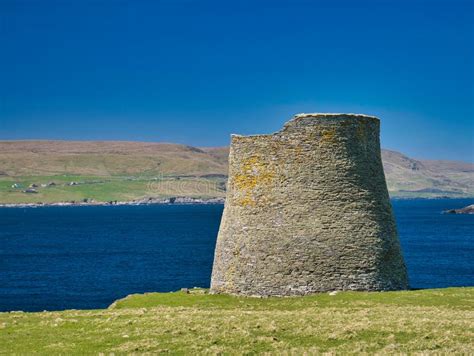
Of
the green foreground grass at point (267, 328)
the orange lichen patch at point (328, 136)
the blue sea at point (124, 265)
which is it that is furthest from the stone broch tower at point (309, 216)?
the blue sea at point (124, 265)

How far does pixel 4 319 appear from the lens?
31266 millimetres

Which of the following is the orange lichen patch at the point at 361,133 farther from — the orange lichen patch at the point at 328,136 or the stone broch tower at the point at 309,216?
the orange lichen patch at the point at 328,136

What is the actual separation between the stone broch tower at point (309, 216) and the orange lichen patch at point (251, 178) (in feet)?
0.18

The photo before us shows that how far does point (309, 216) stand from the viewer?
3634cm

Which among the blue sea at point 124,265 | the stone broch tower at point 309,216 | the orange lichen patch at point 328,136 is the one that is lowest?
the blue sea at point 124,265

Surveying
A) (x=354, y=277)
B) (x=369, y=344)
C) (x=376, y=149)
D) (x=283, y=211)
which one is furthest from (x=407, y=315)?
(x=376, y=149)

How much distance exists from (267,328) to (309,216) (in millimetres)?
12033

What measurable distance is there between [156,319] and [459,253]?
8065 centimetres

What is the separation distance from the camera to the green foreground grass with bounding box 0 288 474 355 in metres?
22.5

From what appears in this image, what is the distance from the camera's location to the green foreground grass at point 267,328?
22484 mm

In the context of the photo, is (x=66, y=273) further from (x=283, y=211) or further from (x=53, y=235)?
(x=53, y=235)

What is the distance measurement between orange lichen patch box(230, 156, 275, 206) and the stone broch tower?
5cm

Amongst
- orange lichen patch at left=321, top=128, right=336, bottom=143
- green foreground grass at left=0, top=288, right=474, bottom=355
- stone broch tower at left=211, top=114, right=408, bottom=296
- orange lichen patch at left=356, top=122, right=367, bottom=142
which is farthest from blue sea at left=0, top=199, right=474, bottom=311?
orange lichen patch at left=356, top=122, right=367, bottom=142

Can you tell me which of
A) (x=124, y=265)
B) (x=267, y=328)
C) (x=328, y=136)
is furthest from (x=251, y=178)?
(x=124, y=265)
